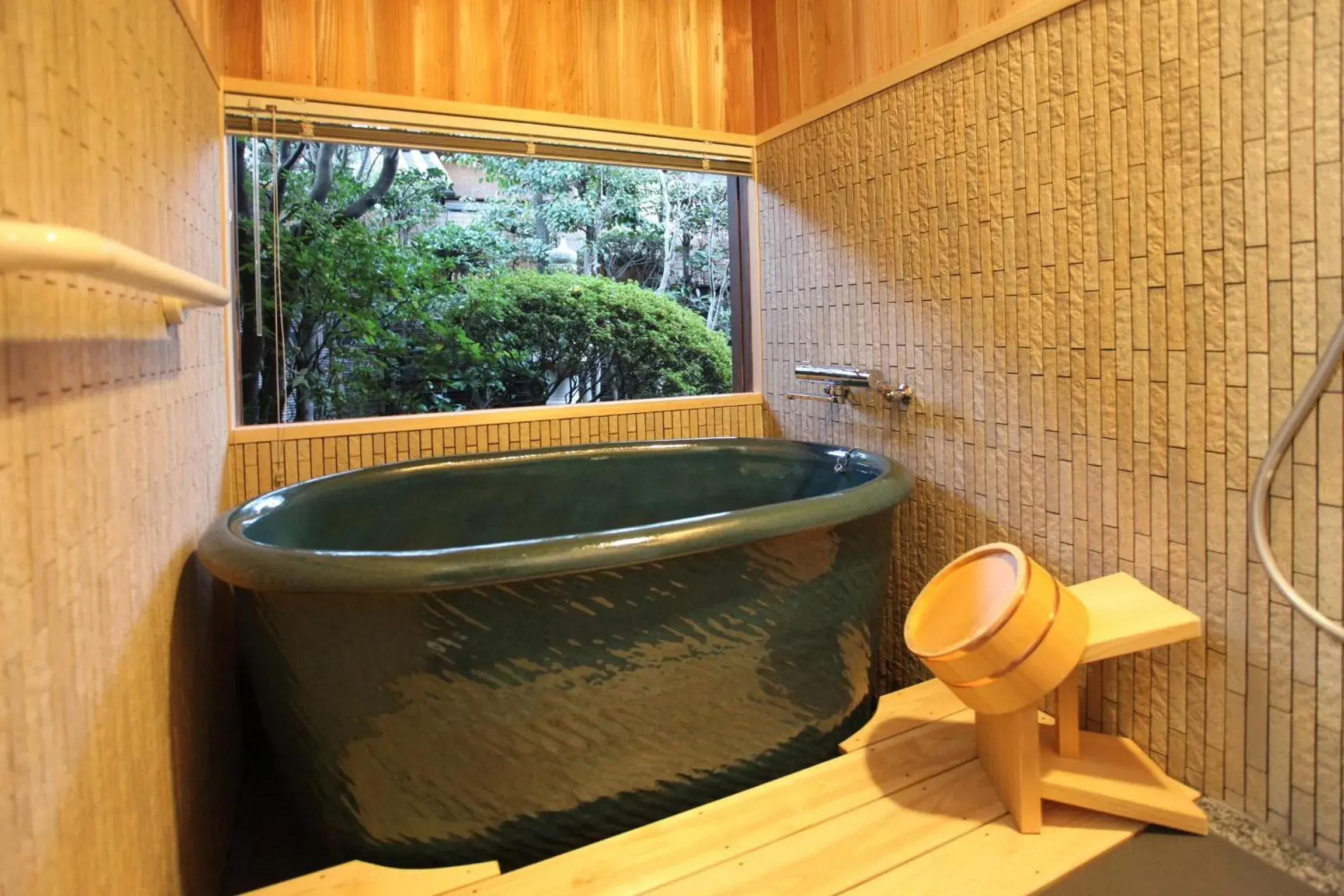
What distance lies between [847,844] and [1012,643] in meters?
0.43

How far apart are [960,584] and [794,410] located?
118 cm

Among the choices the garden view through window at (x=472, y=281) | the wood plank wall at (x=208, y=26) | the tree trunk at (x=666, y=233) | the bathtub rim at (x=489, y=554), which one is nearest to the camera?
the bathtub rim at (x=489, y=554)

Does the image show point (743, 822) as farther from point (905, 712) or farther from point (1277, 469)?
point (1277, 469)

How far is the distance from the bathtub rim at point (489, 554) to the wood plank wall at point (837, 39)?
119cm

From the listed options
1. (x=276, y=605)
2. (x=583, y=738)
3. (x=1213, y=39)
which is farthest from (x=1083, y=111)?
(x=276, y=605)

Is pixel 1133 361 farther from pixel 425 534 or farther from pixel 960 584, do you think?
Result: pixel 425 534

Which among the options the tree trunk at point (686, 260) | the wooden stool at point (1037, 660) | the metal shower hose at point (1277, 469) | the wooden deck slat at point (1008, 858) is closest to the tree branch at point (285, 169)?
the tree trunk at point (686, 260)

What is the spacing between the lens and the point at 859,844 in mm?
1278

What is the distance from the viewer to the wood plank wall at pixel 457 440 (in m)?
1.99

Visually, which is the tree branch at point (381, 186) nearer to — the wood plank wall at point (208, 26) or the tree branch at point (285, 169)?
the tree branch at point (285, 169)

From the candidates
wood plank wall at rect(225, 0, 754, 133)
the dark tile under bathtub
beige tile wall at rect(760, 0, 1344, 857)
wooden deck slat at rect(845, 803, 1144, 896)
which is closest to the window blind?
wood plank wall at rect(225, 0, 754, 133)

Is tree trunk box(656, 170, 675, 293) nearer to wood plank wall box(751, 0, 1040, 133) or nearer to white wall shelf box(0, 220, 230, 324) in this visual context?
wood plank wall box(751, 0, 1040, 133)

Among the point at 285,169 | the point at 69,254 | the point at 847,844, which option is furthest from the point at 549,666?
the point at 285,169

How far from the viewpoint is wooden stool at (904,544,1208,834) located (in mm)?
1250
